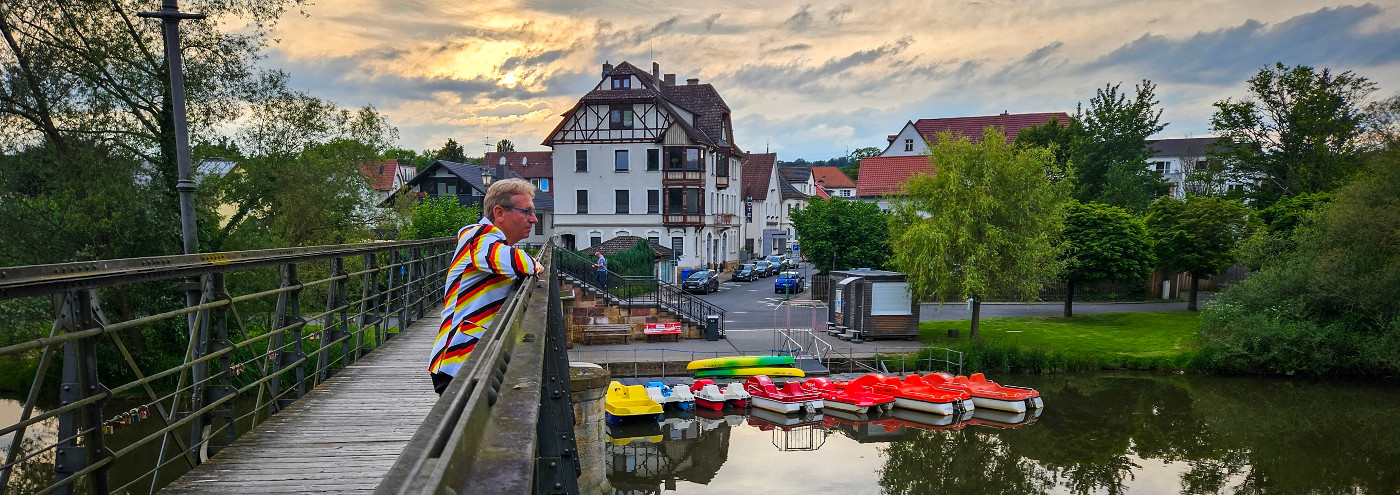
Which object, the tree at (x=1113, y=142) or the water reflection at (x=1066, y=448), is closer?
the water reflection at (x=1066, y=448)

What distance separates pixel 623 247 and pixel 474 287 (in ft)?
128

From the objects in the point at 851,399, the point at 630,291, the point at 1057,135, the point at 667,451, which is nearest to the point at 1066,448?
the point at 851,399

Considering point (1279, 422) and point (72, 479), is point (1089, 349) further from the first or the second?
point (72, 479)

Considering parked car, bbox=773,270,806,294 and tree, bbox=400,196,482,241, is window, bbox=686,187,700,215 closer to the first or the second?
parked car, bbox=773,270,806,294

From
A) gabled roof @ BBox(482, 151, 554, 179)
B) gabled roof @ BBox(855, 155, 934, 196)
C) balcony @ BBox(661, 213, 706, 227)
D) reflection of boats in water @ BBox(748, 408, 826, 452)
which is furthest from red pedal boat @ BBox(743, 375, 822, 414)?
gabled roof @ BBox(482, 151, 554, 179)

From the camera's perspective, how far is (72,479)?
9.63ft

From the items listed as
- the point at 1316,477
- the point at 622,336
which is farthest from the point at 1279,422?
the point at 622,336

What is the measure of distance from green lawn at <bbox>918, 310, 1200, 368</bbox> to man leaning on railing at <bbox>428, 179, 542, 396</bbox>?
24.1m

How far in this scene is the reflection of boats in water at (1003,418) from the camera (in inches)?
831

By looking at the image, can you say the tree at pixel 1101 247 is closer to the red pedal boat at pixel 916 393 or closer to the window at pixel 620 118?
the red pedal boat at pixel 916 393

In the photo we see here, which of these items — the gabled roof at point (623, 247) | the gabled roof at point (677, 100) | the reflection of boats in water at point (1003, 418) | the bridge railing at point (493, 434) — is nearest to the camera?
the bridge railing at point (493, 434)

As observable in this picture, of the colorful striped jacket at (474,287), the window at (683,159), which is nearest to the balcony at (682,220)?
the window at (683,159)

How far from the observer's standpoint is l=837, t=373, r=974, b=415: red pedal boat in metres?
21.7

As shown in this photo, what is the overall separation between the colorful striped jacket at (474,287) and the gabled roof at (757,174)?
57.1 meters
